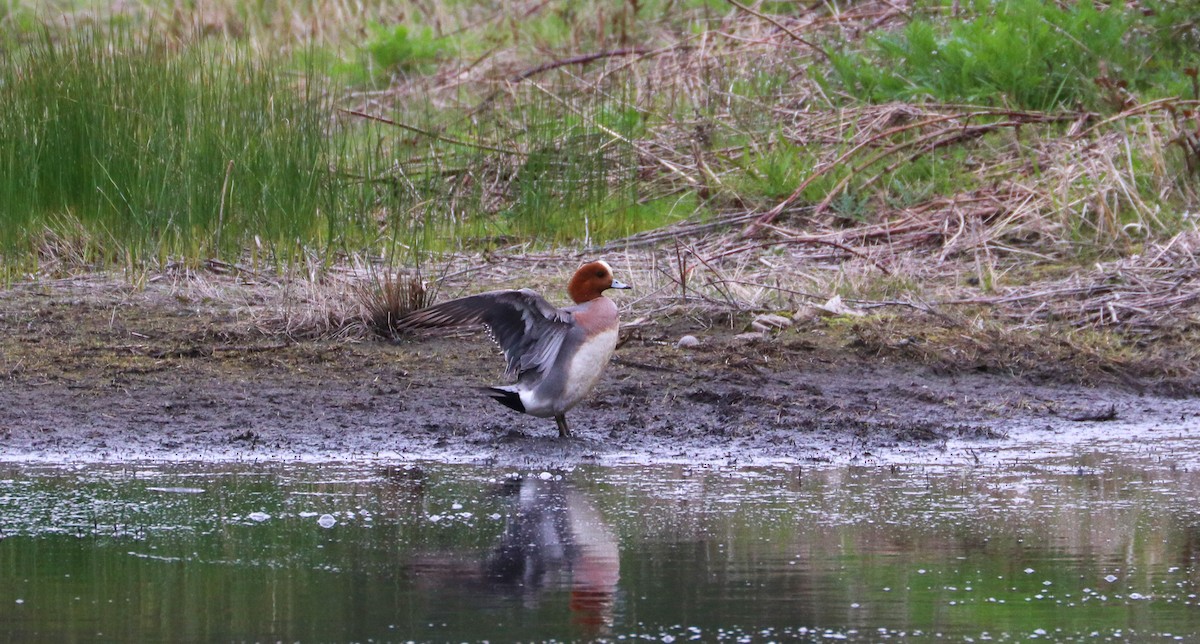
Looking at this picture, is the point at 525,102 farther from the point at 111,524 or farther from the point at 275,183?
the point at 111,524

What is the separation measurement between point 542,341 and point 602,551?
1.48 metres

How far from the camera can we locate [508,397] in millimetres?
5363

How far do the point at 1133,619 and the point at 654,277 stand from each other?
3998mm

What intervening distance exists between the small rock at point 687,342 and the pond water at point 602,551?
4.68 ft

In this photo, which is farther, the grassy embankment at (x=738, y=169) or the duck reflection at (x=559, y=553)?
the grassy embankment at (x=738, y=169)

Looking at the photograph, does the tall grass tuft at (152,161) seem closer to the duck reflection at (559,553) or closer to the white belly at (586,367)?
the white belly at (586,367)

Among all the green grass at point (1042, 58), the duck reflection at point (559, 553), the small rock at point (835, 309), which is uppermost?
the green grass at point (1042, 58)

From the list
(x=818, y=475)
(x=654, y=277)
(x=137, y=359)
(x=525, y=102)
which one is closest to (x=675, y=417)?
(x=818, y=475)

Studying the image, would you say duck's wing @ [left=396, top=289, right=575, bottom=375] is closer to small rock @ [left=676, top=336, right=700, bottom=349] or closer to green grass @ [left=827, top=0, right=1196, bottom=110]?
small rock @ [left=676, top=336, right=700, bottom=349]

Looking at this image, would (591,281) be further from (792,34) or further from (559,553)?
(792,34)

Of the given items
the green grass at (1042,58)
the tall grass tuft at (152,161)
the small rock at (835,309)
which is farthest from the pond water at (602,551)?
the green grass at (1042,58)

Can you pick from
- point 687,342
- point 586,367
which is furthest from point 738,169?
point 586,367

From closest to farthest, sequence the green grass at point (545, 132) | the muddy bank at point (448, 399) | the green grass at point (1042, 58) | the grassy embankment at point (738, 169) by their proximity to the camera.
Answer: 1. the muddy bank at point (448, 399)
2. the grassy embankment at point (738, 169)
3. the green grass at point (545, 132)
4. the green grass at point (1042, 58)

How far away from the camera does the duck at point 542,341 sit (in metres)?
5.29
